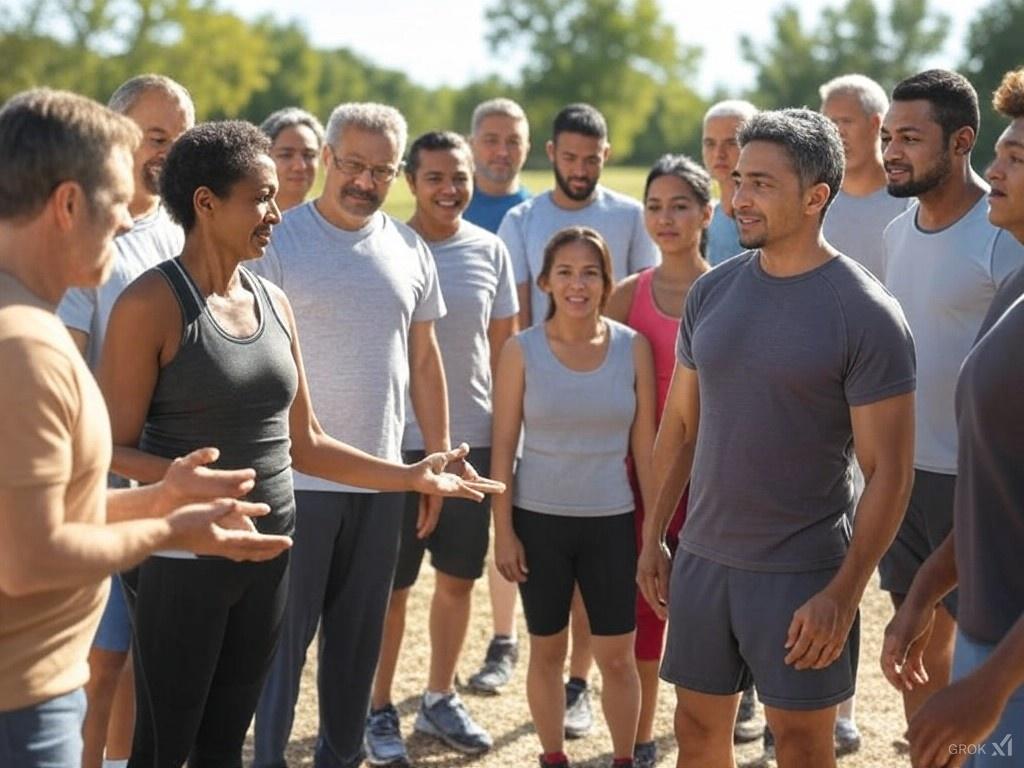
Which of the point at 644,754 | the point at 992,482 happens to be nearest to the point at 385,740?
the point at 644,754

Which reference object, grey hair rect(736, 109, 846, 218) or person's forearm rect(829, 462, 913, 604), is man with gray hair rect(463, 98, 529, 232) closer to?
grey hair rect(736, 109, 846, 218)

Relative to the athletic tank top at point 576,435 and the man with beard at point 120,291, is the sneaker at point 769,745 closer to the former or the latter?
the athletic tank top at point 576,435

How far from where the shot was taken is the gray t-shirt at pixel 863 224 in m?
6.64

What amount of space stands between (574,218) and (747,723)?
2.66 m

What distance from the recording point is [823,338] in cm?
432

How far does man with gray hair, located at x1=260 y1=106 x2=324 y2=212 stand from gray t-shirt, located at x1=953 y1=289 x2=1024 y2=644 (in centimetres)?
471

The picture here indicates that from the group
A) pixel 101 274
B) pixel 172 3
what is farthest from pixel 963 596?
pixel 172 3

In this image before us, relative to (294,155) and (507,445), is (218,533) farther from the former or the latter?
(294,155)

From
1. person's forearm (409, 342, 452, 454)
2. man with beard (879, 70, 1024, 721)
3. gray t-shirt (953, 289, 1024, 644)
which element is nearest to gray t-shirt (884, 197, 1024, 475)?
man with beard (879, 70, 1024, 721)

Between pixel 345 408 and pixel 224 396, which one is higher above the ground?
pixel 224 396

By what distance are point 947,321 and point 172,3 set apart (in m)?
84.4

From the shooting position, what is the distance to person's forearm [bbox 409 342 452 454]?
237 inches

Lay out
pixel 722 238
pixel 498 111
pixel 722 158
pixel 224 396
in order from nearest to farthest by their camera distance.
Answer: pixel 224 396
pixel 722 238
pixel 722 158
pixel 498 111

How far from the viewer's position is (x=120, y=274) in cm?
512
